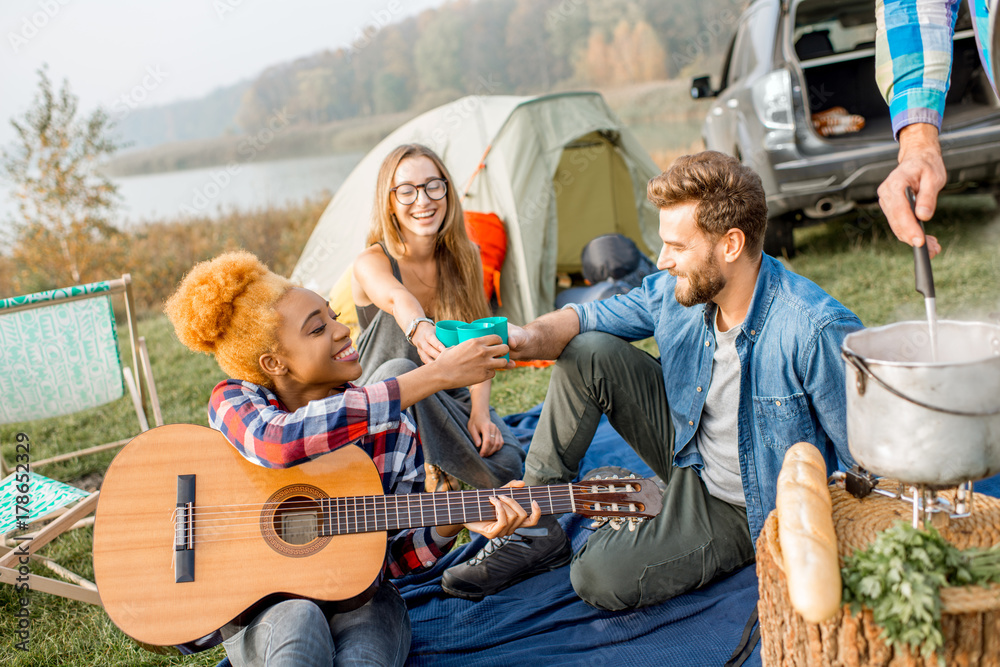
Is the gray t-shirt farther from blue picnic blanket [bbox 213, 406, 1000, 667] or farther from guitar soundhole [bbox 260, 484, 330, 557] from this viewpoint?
guitar soundhole [bbox 260, 484, 330, 557]

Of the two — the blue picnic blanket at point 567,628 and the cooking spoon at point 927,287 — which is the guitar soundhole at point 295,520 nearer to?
the blue picnic blanket at point 567,628

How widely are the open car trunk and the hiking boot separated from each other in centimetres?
390

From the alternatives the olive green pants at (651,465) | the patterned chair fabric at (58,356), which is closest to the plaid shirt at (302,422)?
the olive green pants at (651,465)

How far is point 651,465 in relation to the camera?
2498mm

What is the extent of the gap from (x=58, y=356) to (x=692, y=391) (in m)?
2.93

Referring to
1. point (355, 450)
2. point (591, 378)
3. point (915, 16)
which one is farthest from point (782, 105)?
Result: point (355, 450)

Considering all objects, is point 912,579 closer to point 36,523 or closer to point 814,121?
point 36,523

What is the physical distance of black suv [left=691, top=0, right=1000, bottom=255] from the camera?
190 inches

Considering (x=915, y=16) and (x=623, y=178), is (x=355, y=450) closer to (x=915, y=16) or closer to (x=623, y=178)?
(x=915, y=16)

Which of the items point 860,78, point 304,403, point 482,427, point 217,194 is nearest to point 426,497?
point 304,403

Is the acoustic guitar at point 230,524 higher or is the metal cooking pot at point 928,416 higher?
the metal cooking pot at point 928,416

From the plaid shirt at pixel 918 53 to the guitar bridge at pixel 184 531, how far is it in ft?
7.24

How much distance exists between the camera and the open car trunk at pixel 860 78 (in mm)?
5215

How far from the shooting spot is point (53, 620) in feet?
8.38
